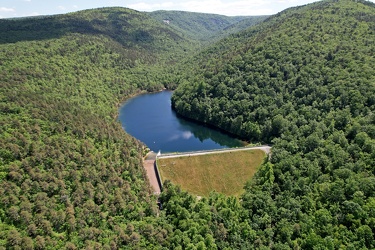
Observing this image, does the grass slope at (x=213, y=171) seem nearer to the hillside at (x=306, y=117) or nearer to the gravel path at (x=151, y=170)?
the gravel path at (x=151, y=170)

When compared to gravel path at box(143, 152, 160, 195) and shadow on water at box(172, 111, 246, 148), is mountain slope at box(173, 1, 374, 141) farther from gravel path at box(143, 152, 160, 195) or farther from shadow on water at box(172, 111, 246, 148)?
gravel path at box(143, 152, 160, 195)

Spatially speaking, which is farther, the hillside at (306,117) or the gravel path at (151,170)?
the gravel path at (151,170)

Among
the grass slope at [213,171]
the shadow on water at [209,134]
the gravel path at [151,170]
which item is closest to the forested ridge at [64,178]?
the gravel path at [151,170]

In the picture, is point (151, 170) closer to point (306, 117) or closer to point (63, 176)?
point (63, 176)

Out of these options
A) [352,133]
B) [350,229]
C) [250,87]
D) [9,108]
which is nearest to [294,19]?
[250,87]

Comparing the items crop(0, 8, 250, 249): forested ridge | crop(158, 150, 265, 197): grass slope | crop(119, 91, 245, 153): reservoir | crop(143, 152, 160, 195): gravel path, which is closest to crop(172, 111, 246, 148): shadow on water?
crop(119, 91, 245, 153): reservoir

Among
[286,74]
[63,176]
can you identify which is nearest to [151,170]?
[63,176]
